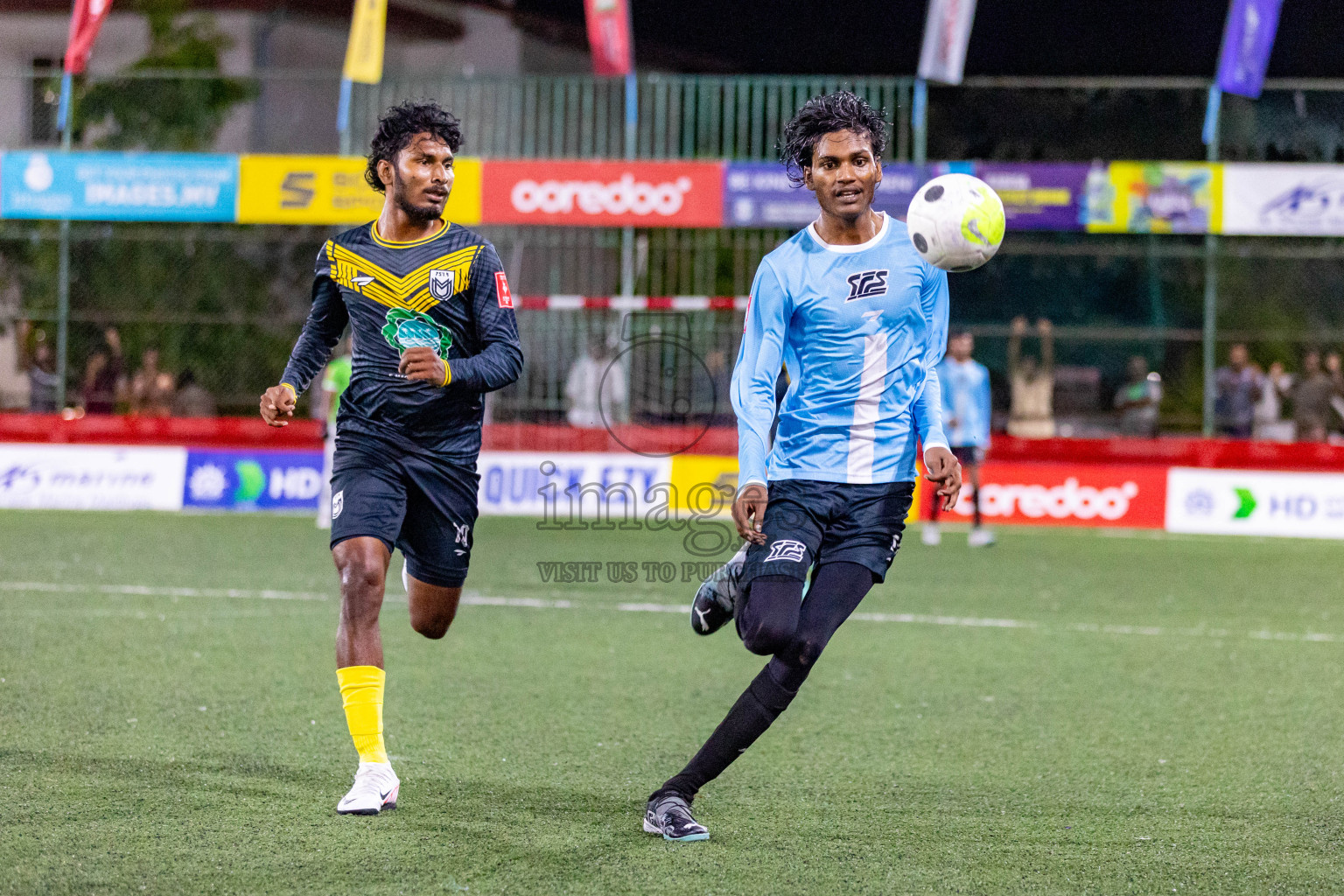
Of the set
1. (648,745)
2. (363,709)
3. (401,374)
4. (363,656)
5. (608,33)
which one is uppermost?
(608,33)

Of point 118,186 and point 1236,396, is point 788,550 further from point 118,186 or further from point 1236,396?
point 118,186

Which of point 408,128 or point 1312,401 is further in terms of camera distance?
point 1312,401

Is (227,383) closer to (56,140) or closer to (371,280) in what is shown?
(56,140)

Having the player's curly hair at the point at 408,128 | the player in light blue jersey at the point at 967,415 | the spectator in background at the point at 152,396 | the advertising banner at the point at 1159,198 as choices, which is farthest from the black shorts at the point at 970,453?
the player's curly hair at the point at 408,128

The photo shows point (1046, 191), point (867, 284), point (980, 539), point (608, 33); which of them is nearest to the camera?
point (867, 284)

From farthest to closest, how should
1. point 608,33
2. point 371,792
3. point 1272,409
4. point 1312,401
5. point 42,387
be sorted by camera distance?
point 42,387, point 608,33, point 1272,409, point 1312,401, point 371,792

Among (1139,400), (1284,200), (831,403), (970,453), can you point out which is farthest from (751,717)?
(1139,400)

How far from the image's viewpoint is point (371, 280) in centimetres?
519

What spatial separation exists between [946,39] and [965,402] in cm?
535

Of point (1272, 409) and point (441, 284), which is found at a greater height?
point (1272, 409)

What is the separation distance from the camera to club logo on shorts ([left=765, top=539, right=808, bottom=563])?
4.60 metres

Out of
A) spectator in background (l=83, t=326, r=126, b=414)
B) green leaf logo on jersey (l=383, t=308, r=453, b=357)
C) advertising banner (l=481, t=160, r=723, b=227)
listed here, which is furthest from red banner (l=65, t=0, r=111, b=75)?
green leaf logo on jersey (l=383, t=308, r=453, b=357)

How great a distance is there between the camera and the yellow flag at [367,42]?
19094 millimetres

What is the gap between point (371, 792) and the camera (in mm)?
4836
